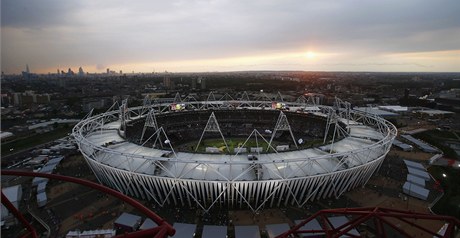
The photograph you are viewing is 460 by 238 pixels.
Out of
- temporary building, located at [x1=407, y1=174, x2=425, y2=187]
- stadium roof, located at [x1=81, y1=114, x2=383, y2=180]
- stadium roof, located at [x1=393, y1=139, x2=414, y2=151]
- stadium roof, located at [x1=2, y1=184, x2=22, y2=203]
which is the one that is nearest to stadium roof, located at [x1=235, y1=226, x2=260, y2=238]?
stadium roof, located at [x1=81, y1=114, x2=383, y2=180]

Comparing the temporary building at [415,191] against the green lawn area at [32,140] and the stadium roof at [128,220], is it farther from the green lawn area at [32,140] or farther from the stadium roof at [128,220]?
the green lawn area at [32,140]

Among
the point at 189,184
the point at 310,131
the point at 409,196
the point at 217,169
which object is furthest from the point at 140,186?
the point at 310,131

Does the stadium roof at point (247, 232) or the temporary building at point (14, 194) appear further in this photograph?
the temporary building at point (14, 194)

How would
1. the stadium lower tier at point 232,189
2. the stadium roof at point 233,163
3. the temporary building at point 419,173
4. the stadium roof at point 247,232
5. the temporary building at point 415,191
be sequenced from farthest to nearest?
the temporary building at point 419,173 → the temporary building at point 415,191 → the stadium roof at point 233,163 → the stadium lower tier at point 232,189 → the stadium roof at point 247,232

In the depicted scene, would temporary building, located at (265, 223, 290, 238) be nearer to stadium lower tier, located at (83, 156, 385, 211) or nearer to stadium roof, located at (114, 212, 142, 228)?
stadium lower tier, located at (83, 156, 385, 211)

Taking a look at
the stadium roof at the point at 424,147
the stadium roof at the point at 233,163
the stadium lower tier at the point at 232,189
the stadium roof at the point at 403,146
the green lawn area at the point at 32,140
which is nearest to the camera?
the stadium lower tier at the point at 232,189

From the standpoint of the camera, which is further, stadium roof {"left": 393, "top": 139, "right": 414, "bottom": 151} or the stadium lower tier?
stadium roof {"left": 393, "top": 139, "right": 414, "bottom": 151}

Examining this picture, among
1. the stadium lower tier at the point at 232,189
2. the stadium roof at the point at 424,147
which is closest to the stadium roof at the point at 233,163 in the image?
the stadium lower tier at the point at 232,189

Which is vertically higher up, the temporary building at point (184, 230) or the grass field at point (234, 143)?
the grass field at point (234, 143)
